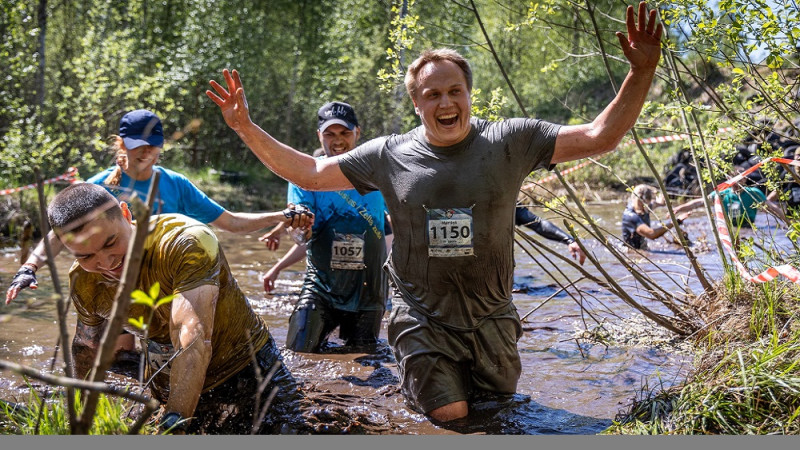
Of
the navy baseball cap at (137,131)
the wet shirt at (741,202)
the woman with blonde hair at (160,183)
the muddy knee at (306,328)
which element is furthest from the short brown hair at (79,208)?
the wet shirt at (741,202)

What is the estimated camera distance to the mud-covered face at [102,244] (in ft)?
10.8

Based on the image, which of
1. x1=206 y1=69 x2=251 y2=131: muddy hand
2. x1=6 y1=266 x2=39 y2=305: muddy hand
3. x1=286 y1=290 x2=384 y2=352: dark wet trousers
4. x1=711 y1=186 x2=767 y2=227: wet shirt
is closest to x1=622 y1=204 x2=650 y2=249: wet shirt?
x1=711 y1=186 x2=767 y2=227: wet shirt

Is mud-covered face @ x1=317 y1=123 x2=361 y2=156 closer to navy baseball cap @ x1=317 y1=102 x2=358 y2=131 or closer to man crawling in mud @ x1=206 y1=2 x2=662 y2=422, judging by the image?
navy baseball cap @ x1=317 y1=102 x2=358 y2=131

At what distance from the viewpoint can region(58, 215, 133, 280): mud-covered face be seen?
10.8ft

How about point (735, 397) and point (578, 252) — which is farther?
point (578, 252)

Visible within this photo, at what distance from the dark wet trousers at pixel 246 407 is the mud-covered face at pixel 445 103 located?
1580 mm

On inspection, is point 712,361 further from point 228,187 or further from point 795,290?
point 228,187

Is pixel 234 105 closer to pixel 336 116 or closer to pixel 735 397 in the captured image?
pixel 336 116

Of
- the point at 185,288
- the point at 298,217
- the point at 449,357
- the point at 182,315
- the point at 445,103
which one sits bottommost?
the point at 449,357

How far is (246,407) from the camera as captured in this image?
159 inches

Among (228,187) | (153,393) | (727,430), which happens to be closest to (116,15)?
(228,187)

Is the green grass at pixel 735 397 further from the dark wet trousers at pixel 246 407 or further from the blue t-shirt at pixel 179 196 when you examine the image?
the blue t-shirt at pixel 179 196

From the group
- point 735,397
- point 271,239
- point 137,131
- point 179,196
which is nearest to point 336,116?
point 271,239

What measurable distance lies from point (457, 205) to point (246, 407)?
1.57 meters
